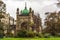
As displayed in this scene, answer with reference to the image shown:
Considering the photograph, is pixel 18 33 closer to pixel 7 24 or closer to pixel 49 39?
pixel 7 24

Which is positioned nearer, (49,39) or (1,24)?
(49,39)

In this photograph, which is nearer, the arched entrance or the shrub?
the shrub

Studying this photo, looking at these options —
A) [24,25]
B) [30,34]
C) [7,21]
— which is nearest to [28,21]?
[24,25]

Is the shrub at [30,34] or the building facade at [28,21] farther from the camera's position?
the building facade at [28,21]

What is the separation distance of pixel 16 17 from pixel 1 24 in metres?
0.42

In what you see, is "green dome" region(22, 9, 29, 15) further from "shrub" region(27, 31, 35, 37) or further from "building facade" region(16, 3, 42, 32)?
"shrub" region(27, 31, 35, 37)

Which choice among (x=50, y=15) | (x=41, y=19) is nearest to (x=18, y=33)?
(x=41, y=19)

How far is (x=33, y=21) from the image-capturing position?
3932 millimetres

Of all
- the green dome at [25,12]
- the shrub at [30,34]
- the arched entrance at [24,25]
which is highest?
the green dome at [25,12]

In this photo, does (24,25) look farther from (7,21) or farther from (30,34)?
(7,21)

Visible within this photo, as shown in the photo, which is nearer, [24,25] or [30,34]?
[30,34]

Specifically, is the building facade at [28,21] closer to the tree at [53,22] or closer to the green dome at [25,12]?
the green dome at [25,12]

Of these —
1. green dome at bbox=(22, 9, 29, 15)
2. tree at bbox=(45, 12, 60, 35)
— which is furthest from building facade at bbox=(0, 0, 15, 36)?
tree at bbox=(45, 12, 60, 35)

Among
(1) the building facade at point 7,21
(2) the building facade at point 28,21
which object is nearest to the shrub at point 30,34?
(2) the building facade at point 28,21
